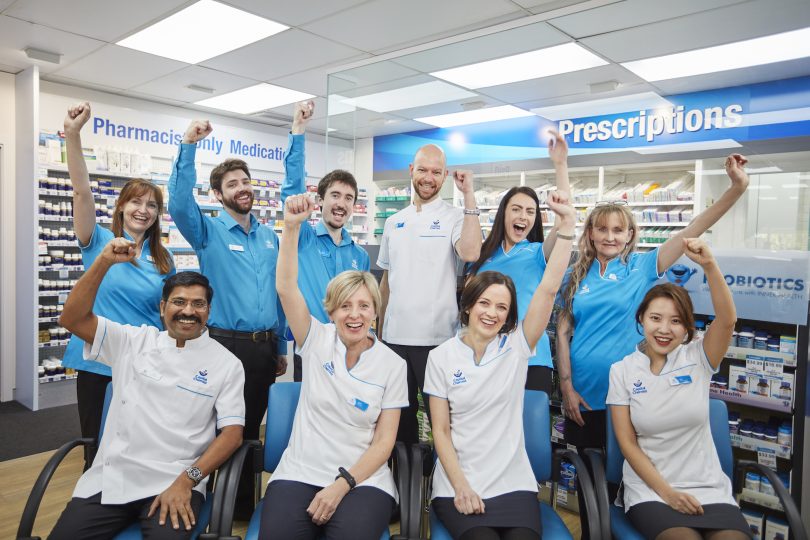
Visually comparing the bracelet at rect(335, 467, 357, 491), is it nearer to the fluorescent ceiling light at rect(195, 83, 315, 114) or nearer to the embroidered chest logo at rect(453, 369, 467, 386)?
the embroidered chest logo at rect(453, 369, 467, 386)

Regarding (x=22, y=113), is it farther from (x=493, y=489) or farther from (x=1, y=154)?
(x=493, y=489)

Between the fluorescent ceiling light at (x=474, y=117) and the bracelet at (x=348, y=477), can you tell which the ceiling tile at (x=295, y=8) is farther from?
the bracelet at (x=348, y=477)

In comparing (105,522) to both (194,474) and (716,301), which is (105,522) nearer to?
(194,474)

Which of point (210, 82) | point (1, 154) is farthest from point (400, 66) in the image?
point (1, 154)

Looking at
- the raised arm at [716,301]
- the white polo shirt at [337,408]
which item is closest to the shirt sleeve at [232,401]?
the white polo shirt at [337,408]

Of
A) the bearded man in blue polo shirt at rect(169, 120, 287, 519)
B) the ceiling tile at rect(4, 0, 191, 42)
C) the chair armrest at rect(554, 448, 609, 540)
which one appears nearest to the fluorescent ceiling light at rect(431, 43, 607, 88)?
the ceiling tile at rect(4, 0, 191, 42)

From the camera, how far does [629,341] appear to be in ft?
7.88

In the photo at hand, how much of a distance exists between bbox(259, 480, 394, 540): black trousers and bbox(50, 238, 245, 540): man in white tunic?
288 mm

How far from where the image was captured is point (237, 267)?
2.74m

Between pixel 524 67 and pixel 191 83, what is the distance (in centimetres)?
358

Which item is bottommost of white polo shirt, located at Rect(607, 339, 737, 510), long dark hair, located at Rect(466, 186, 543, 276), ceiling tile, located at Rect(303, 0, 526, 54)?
white polo shirt, located at Rect(607, 339, 737, 510)

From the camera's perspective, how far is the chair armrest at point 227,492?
178 cm

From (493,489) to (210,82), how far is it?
5453 mm

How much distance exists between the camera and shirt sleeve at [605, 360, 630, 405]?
2109 mm
